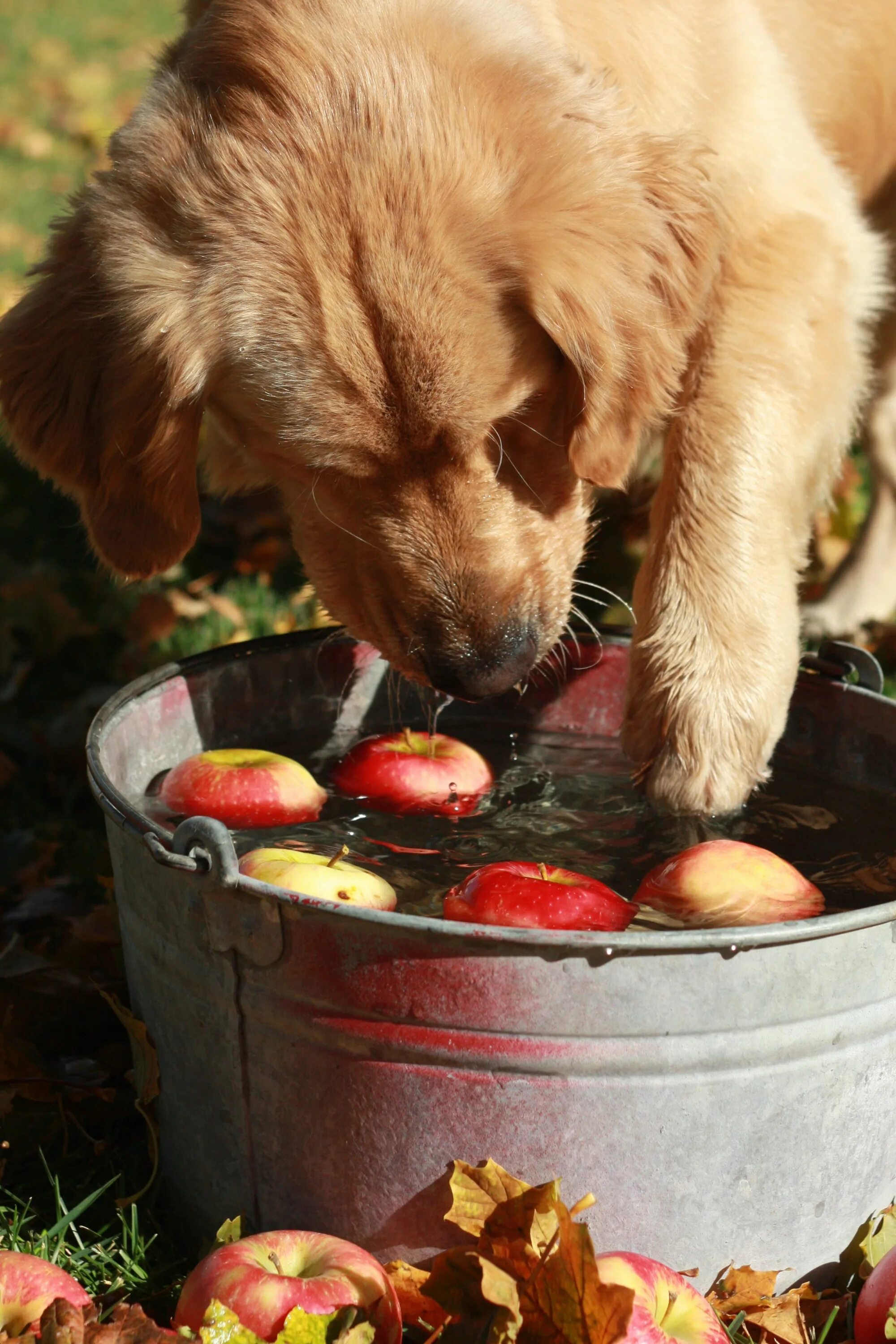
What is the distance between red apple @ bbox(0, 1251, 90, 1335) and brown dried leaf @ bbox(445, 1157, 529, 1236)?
49cm

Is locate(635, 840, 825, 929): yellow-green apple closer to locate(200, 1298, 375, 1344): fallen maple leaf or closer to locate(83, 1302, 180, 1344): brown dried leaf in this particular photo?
locate(200, 1298, 375, 1344): fallen maple leaf

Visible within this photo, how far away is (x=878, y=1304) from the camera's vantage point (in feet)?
6.13

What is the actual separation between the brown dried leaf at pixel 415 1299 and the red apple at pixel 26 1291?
42cm

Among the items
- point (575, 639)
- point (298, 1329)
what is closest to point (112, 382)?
point (575, 639)

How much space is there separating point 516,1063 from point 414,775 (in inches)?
38.7

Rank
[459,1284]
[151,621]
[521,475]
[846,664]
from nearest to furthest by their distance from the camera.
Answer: [459,1284] < [521,475] < [846,664] < [151,621]

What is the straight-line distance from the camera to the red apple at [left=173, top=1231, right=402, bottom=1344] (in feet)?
5.55

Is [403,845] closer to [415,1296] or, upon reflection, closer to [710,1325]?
[415,1296]

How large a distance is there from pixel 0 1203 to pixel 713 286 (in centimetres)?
217

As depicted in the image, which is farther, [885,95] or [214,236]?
[885,95]

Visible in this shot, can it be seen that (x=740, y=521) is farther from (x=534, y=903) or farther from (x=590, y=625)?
(x=534, y=903)

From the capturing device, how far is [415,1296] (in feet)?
6.31

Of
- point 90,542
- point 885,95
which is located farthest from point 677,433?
point 885,95

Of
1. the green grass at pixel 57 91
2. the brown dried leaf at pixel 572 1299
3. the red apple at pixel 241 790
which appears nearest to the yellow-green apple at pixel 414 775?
the red apple at pixel 241 790
